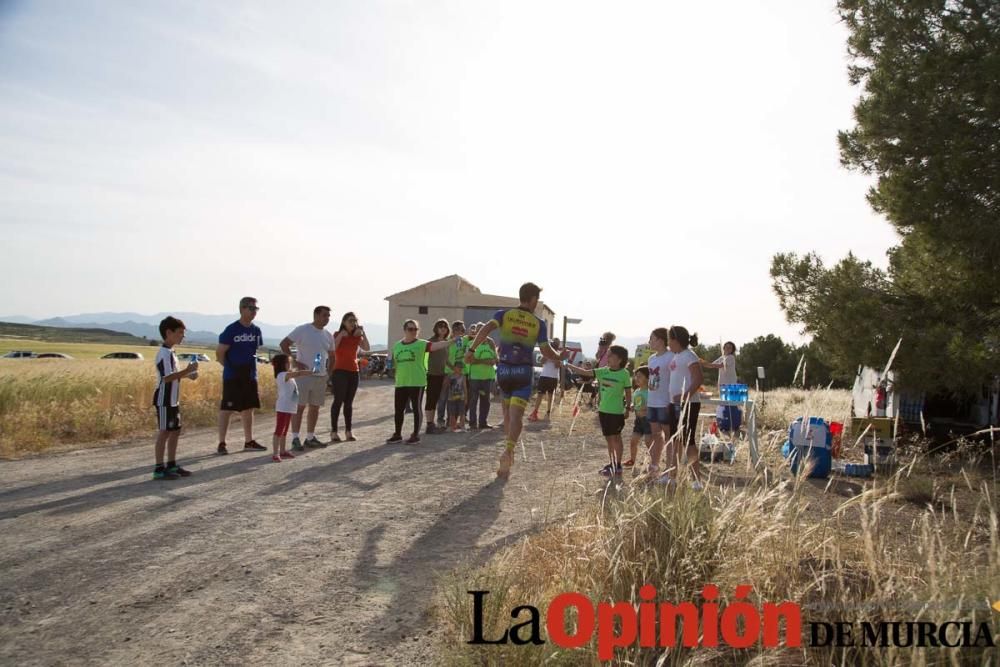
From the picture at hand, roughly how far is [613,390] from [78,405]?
949 cm

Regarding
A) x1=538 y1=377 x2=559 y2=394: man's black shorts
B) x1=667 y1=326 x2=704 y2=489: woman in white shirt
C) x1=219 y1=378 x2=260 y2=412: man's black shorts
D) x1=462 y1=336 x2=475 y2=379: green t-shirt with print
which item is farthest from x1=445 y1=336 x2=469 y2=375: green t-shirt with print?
x1=667 y1=326 x2=704 y2=489: woman in white shirt

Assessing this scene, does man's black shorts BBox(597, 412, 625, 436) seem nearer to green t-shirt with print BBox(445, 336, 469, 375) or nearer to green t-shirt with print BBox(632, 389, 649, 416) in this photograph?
green t-shirt with print BBox(632, 389, 649, 416)

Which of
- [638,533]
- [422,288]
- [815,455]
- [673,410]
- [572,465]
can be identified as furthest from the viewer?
[422,288]

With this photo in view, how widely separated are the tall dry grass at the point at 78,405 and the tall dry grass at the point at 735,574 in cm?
871

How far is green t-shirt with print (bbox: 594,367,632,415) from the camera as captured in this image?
8.27 metres

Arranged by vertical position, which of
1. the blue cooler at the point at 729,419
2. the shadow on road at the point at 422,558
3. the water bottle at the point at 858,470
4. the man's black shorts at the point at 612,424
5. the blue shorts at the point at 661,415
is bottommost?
the shadow on road at the point at 422,558

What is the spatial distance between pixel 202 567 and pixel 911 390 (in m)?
9.33

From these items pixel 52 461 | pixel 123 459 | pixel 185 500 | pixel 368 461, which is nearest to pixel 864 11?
pixel 368 461

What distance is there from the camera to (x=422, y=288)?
4247 cm

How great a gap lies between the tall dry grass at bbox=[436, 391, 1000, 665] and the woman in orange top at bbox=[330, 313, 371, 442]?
611 cm

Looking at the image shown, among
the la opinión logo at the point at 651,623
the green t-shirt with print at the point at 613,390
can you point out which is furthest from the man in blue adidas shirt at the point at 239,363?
the la opinión logo at the point at 651,623

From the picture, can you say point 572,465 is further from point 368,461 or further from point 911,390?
point 911,390

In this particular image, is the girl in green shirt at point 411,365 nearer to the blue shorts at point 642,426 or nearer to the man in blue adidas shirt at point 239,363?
the man in blue adidas shirt at point 239,363

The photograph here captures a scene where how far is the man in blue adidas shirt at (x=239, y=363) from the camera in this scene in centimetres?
921
